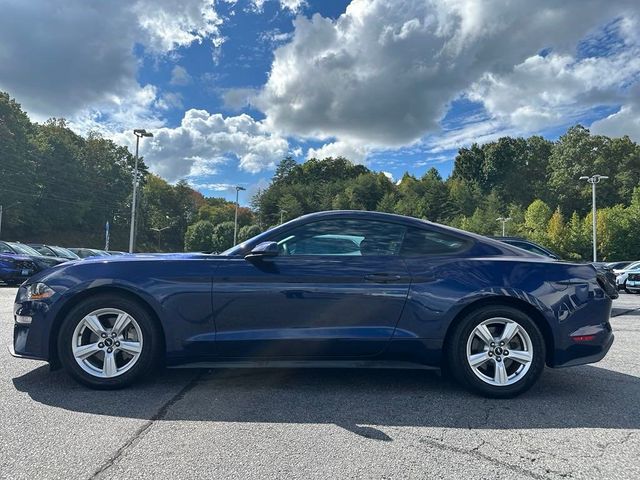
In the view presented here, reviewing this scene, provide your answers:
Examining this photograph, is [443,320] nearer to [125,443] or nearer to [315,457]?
A: [315,457]

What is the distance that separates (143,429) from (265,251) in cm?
146

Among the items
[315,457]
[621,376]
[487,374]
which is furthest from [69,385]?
[621,376]

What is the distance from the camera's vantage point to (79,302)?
3652 millimetres

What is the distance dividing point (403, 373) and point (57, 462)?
286cm

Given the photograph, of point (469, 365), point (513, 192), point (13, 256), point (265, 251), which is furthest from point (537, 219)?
point (265, 251)

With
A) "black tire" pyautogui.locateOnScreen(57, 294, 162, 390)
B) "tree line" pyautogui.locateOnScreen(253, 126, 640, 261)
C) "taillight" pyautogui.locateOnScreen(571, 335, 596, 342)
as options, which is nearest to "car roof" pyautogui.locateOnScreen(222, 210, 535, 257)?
"taillight" pyautogui.locateOnScreen(571, 335, 596, 342)

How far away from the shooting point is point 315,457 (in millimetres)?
2566

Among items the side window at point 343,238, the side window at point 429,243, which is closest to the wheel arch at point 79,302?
the side window at point 343,238

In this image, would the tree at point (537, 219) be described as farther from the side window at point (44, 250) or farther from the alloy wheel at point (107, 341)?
the alloy wheel at point (107, 341)

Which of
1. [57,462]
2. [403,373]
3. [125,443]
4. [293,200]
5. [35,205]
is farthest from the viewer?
[293,200]

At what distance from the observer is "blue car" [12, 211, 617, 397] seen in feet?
11.7

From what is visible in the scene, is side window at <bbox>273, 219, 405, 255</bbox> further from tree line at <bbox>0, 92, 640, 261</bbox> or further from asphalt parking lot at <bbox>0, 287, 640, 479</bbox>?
tree line at <bbox>0, 92, 640, 261</bbox>

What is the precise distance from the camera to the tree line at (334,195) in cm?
4869

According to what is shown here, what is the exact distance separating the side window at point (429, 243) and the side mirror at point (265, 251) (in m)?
1.04
